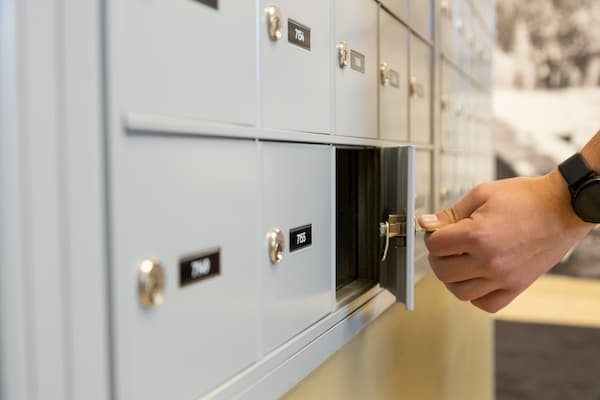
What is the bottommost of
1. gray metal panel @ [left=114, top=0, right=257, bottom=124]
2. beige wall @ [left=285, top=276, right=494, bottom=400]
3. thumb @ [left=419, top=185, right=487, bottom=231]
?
beige wall @ [left=285, top=276, right=494, bottom=400]

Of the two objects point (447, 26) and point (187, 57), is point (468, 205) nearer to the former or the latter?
point (187, 57)

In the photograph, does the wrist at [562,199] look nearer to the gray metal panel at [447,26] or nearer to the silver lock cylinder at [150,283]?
the silver lock cylinder at [150,283]

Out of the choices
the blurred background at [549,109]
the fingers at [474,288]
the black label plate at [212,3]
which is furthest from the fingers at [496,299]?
the blurred background at [549,109]

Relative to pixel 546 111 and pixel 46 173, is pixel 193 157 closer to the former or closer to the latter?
pixel 46 173

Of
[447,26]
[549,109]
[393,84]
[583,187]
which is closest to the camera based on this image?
[583,187]

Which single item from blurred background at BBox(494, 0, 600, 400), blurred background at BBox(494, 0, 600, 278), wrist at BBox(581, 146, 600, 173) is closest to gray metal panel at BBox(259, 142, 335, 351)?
wrist at BBox(581, 146, 600, 173)

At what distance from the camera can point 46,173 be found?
46cm

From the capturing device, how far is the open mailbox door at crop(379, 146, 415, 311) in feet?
3.32

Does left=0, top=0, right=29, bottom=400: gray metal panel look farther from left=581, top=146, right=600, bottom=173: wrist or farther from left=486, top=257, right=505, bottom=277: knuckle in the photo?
left=581, top=146, right=600, bottom=173: wrist

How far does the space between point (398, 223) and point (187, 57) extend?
0.55 m

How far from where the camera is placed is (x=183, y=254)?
2.02 feet

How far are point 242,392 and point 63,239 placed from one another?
0.33 m

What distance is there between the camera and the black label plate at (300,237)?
2.85ft

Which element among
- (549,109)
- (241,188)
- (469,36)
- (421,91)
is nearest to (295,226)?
(241,188)
